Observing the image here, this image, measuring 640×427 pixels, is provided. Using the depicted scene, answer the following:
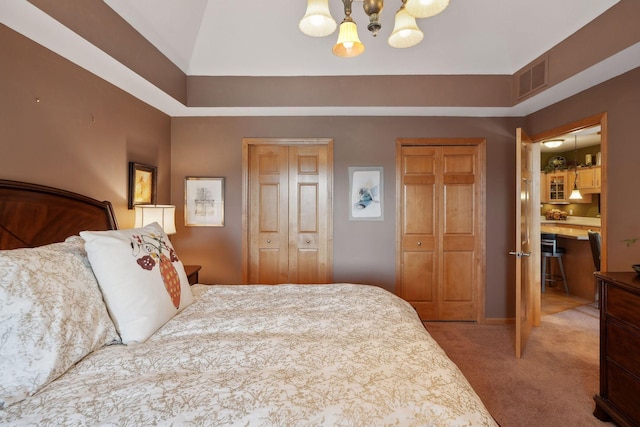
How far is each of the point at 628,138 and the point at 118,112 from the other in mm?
4054

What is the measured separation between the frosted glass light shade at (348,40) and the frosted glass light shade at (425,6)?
0.99ft

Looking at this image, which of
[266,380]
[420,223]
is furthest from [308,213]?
[266,380]

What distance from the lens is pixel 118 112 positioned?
7.85 ft

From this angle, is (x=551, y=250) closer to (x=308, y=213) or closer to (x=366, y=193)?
(x=366, y=193)

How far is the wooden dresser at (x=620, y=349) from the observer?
1621 mm

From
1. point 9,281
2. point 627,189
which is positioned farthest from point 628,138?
point 9,281

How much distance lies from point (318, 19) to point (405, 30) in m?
0.47

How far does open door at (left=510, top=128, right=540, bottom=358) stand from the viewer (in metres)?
2.58

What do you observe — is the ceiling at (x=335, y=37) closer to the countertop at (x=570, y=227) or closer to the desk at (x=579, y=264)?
the countertop at (x=570, y=227)

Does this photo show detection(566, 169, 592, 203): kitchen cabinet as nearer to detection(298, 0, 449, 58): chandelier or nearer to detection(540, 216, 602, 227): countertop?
detection(540, 216, 602, 227): countertop

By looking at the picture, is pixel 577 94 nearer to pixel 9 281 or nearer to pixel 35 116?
pixel 9 281

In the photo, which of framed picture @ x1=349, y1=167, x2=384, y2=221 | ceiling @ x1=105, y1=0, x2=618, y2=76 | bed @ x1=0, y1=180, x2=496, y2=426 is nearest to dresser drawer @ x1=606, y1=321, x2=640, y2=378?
bed @ x1=0, y1=180, x2=496, y2=426

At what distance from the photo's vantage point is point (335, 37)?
2.74 m

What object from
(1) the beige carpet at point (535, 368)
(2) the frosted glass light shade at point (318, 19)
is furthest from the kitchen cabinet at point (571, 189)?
(2) the frosted glass light shade at point (318, 19)
